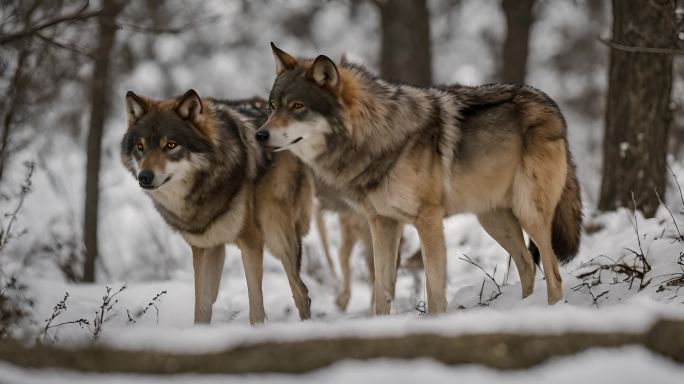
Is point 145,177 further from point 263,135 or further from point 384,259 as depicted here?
point 384,259

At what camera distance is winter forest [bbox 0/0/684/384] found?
225cm

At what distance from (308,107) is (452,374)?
116 inches

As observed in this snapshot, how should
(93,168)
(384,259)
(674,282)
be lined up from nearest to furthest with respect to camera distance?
(674,282) < (384,259) < (93,168)

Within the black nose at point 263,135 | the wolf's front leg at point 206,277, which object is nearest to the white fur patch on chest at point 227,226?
the wolf's front leg at point 206,277

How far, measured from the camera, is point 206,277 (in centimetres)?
551

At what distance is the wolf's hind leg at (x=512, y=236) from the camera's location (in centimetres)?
550

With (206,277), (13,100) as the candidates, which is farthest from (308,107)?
(13,100)

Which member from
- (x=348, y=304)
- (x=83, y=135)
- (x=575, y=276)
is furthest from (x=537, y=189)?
(x=83, y=135)

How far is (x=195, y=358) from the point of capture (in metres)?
2.33

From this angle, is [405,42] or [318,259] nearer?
[318,259]

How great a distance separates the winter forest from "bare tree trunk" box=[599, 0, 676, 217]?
0.01 meters

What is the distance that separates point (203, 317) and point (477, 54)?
1878 cm

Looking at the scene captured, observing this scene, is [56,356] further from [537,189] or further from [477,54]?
[477,54]

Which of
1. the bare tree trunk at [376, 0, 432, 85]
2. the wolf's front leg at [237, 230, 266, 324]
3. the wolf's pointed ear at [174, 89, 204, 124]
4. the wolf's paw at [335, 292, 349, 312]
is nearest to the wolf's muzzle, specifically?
the wolf's pointed ear at [174, 89, 204, 124]
